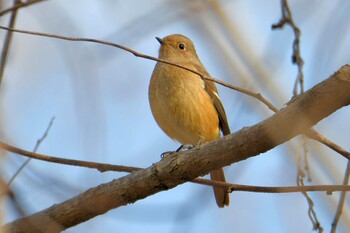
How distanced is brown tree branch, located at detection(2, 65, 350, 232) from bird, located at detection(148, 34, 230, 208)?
4.48 ft

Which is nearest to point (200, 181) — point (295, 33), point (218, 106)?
point (295, 33)

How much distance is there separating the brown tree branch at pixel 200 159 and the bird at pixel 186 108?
1365 millimetres

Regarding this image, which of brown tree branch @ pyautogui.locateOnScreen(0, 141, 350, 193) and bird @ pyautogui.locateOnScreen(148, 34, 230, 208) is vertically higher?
bird @ pyautogui.locateOnScreen(148, 34, 230, 208)

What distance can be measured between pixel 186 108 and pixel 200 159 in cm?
181

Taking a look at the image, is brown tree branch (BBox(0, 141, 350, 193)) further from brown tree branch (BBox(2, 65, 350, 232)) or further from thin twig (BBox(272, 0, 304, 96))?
thin twig (BBox(272, 0, 304, 96))

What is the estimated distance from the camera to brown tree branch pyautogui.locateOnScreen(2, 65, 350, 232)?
113 inches

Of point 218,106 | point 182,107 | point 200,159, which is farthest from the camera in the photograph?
point 218,106

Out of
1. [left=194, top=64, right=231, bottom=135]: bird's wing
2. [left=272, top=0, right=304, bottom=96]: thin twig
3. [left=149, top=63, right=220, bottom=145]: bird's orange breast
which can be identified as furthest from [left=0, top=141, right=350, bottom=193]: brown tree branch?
[left=194, top=64, right=231, bottom=135]: bird's wing

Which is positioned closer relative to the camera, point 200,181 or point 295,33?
point 200,181

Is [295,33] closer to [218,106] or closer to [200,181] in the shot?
[218,106]

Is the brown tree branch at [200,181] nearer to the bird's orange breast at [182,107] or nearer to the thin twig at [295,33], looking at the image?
the thin twig at [295,33]

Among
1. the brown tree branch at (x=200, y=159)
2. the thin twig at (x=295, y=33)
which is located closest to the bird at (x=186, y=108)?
the thin twig at (x=295, y=33)

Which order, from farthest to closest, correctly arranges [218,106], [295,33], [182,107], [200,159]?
[218,106] < [182,107] < [295,33] < [200,159]

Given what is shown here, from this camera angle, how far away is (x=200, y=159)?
11.8 ft
